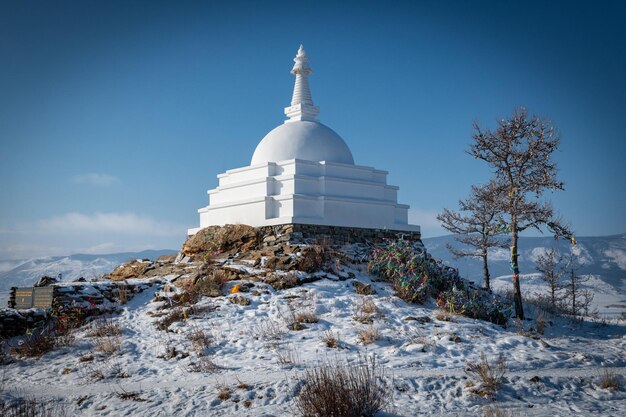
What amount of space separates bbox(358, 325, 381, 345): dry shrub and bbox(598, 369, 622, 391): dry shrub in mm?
3977

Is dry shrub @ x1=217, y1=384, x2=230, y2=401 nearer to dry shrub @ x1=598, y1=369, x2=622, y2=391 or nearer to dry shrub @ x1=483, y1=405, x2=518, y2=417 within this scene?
dry shrub @ x1=483, y1=405, x2=518, y2=417

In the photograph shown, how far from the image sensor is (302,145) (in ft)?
68.5

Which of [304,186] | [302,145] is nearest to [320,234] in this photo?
[304,186]

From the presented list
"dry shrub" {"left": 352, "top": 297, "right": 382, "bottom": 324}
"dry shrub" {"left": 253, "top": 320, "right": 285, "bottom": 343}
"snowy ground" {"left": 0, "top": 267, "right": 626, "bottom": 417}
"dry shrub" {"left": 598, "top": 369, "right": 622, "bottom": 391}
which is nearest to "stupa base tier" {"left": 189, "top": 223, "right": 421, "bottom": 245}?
"snowy ground" {"left": 0, "top": 267, "right": 626, "bottom": 417}

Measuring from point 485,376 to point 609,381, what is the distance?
2.27m

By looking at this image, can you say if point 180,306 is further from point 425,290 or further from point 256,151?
point 256,151

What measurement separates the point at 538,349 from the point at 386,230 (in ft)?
30.3

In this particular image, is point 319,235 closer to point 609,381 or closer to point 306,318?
point 306,318

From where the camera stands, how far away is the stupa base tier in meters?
18.0

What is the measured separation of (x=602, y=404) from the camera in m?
8.84

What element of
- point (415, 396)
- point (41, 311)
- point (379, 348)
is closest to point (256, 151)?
point (41, 311)

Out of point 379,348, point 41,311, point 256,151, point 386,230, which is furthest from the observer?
point 256,151

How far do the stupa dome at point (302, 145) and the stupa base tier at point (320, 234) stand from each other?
307 cm

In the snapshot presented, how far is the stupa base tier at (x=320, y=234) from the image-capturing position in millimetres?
18031
